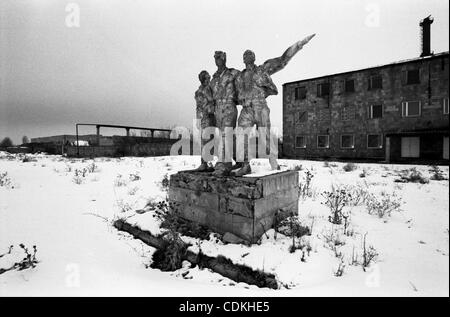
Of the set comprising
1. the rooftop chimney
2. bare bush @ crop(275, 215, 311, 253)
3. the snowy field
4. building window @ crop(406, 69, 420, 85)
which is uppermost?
the rooftop chimney

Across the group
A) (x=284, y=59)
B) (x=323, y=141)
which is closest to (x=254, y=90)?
(x=284, y=59)

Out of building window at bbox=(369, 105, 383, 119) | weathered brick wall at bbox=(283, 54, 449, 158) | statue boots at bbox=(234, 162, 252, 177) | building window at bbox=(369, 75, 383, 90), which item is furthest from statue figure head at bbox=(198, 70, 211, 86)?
building window at bbox=(369, 75, 383, 90)

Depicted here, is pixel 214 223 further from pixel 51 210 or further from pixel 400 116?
pixel 400 116

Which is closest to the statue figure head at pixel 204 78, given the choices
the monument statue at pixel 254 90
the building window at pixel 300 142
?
the monument statue at pixel 254 90

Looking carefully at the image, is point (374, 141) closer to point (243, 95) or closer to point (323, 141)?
point (323, 141)

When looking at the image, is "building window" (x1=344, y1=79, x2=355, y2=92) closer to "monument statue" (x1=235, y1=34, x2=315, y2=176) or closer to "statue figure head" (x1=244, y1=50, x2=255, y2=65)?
"monument statue" (x1=235, y1=34, x2=315, y2=176)

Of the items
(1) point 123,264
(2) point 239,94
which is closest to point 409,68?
(2) point 239,94

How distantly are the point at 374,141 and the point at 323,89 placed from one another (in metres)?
6.66

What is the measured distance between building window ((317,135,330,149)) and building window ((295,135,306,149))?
1.39 meters

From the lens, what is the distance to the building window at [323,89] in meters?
20.9

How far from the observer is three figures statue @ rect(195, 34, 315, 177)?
13.2ft
